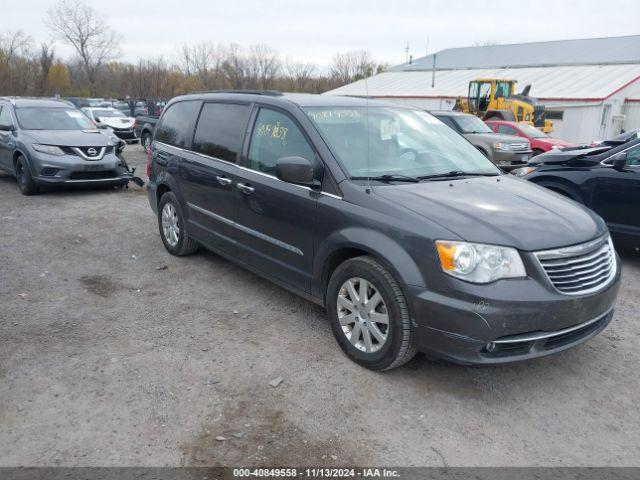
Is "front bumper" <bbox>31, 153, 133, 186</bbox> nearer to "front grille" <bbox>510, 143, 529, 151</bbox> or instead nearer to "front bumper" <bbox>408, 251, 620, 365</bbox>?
"front bumper" <bbox>408, 251, 620, 365</bbox>

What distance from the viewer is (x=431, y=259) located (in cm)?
310

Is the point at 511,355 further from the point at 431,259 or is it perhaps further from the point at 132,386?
the point at 132,386

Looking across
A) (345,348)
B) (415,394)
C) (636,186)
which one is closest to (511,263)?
(415,394)

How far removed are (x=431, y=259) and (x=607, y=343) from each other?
78.3 inches

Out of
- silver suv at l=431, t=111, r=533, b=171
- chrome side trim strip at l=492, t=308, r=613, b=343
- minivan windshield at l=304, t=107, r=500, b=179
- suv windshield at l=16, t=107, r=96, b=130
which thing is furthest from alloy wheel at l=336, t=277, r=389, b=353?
silver suv at l=431, t=111, r=533, b=171

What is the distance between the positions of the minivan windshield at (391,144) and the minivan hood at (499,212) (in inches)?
10.9

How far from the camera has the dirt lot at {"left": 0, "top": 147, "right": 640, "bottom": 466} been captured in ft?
9.18

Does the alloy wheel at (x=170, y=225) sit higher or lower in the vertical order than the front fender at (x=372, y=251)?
lower

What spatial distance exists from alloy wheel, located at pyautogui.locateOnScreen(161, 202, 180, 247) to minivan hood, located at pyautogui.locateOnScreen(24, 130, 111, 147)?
4.28 metres

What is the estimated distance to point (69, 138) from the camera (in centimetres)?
941

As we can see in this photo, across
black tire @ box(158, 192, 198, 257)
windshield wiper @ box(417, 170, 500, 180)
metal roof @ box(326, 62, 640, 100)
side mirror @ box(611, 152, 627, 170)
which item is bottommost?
black tire @ box(158, 192, 198, 257)

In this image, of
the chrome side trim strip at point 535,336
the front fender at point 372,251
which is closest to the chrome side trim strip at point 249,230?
the front fender at point 372,251

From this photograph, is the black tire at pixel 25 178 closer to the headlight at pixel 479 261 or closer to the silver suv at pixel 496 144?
the headlight at pixel 479 261

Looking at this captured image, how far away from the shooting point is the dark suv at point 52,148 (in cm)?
905
